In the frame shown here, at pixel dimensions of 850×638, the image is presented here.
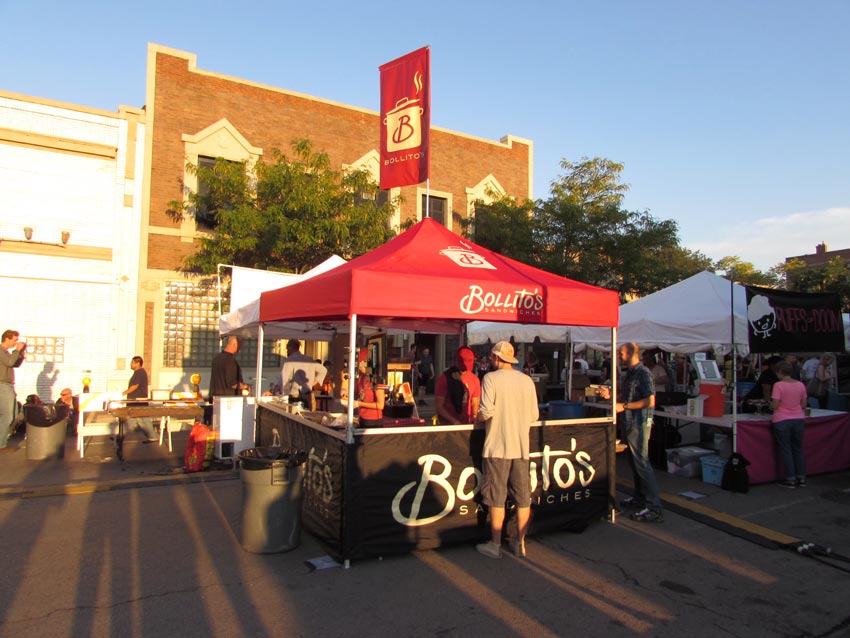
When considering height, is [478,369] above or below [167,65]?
below

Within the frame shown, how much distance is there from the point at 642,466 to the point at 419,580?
3.05m

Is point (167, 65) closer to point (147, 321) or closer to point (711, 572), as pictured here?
point (147, 321)

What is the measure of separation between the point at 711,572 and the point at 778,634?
1079 mm

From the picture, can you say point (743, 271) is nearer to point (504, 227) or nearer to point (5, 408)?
point (504, 227)

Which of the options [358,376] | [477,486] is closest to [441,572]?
[477,486]

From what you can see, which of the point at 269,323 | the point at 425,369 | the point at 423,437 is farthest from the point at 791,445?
the point at 425,369

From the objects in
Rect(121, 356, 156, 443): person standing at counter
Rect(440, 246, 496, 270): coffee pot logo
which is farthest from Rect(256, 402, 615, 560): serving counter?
Rect(121, 356, 156, 443): person standing at counter

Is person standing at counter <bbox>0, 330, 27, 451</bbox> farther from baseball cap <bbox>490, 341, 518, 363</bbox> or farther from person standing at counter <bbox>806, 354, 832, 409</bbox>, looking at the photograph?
person standing at counter <bbox>806, 354, 832, 409</bbox>

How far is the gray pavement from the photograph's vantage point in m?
3.99

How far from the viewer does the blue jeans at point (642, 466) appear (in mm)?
→ 6395

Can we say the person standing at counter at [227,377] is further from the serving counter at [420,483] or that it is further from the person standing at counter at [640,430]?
the person standing at counter at [640,430]

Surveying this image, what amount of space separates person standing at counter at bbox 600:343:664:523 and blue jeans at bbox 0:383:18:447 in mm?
9851

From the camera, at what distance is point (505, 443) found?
5.06 m

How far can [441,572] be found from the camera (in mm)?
4863
